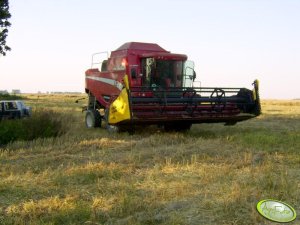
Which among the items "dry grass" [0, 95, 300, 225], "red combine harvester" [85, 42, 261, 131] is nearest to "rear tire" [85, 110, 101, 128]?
"red combine harvester" [85, 42, 261, 131]

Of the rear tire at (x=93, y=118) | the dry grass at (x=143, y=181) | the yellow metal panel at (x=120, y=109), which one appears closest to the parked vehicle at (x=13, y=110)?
the rear tire at (x=93, y=118)

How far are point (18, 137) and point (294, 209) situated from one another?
692 cm

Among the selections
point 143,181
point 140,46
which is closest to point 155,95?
point 140,46

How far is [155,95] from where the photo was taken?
10.5 metres

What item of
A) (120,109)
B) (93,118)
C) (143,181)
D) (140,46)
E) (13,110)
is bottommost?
(143,181)

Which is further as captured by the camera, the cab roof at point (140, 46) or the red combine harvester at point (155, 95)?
the cab roof at point (140, 46)

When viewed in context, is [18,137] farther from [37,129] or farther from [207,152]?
[207,152]

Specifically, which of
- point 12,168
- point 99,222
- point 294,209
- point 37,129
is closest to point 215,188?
point 294,209

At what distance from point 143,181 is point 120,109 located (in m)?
4.69

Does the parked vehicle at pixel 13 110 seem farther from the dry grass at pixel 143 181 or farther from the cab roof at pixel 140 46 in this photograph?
the dry grass at pixel 143 181

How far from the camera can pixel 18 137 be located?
9742 millimetres

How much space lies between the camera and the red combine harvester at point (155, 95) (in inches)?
406

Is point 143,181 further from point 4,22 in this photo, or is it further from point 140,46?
point 4,22

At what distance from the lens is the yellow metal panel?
32.8 feet
